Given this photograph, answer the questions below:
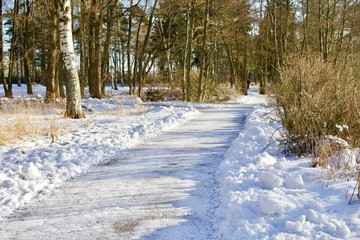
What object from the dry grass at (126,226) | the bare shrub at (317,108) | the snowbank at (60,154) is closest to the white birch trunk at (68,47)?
the snowbank at (60,154)

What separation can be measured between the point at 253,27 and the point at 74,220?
35947 mm

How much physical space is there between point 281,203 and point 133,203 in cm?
182

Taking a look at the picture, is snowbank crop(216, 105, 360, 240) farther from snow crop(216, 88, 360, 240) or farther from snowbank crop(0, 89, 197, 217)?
snowbank crop(0, 89, 197, 217)

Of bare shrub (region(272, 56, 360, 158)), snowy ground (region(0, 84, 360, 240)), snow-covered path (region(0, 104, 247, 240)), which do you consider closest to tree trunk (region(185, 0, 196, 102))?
snowy ground (region(0, 84, 360, 240))

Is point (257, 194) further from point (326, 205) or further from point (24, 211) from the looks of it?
point (24, 211)

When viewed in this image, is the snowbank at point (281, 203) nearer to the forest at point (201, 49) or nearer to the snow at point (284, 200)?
the snow at point (284, 200)

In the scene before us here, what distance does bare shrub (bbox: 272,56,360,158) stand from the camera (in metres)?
6.59

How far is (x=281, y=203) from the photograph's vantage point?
3.99m

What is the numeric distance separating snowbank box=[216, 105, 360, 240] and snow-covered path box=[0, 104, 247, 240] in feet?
0.90

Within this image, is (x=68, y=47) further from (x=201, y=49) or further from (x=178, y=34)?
(x=178, y=34)

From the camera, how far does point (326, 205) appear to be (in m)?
4.02

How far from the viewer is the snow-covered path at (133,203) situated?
376 cm

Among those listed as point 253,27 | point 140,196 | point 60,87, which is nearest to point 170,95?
point 60,87

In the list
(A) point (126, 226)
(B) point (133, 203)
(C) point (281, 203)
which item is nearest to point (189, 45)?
(B) point (133, 203)
